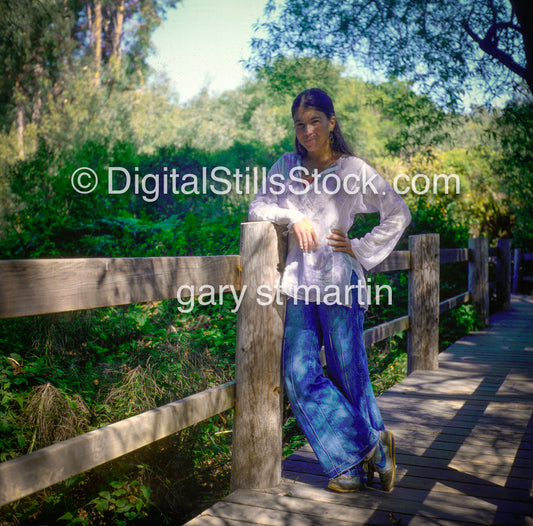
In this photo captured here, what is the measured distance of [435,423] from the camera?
3.82 meters

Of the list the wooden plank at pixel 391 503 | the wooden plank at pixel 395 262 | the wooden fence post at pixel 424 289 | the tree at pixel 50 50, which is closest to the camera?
the wooden plank at pixel 391 503

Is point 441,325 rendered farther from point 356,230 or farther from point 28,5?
point 28,5

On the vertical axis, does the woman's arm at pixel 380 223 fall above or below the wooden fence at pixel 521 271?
above

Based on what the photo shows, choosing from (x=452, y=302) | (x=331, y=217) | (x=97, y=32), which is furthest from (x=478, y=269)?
(x=97, y=32)

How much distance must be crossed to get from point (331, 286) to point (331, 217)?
0.32 m

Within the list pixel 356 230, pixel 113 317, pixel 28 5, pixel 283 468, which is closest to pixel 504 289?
pixel 356 230

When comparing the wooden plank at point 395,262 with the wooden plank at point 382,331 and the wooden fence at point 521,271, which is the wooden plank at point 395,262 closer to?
the wooden plank at point 382,331

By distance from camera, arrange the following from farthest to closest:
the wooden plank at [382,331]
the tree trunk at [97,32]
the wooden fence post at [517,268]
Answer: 1. the tree trunk at [97,32]
2. the wooden fence post at [517,268]
3. the wooden plank at [382,331]

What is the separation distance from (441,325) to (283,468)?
6.22 metres

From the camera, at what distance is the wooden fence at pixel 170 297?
1620mm

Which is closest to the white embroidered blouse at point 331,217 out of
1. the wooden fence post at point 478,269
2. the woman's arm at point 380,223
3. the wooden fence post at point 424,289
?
the woman's arm at point 380,223

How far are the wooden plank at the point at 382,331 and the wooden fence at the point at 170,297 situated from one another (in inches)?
0.7

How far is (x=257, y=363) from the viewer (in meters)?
2.65

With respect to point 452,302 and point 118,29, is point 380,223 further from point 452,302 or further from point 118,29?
point 118,29
